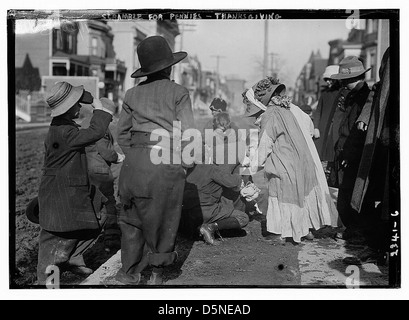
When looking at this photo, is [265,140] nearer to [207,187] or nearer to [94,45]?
[207,187]

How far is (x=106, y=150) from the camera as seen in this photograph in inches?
194

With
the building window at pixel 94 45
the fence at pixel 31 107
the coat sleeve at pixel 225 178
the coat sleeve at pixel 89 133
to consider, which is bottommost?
the coat sleeve at pixel 225 178

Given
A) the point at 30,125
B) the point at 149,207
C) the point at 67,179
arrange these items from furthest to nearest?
the point at 30,125 → the point at 67,179 → the point at 149,207

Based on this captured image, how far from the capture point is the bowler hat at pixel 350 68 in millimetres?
4977

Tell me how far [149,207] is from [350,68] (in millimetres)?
2108

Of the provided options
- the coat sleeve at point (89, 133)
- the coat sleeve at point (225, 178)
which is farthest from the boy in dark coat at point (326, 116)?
the coat sleeve at point (89, 133)

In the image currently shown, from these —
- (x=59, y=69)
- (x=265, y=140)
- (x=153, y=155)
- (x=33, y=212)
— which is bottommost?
(x=33, y=212)

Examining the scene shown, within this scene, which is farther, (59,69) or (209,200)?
(209,200)

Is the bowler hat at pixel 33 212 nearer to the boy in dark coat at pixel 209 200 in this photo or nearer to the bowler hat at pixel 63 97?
the bowler hat at pixel 63 97

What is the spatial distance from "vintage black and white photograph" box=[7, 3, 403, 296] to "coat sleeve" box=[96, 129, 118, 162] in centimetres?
2

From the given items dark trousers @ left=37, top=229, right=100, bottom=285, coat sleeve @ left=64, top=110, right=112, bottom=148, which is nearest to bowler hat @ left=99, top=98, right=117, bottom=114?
coat sleeve @ left=64, top=110, right=112, bottom=148

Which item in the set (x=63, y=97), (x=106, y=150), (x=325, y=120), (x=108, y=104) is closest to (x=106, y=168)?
(x=106, y=150)

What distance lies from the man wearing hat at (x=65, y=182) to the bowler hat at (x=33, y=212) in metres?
0.12

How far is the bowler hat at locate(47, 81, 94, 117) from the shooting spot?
14.5ft
